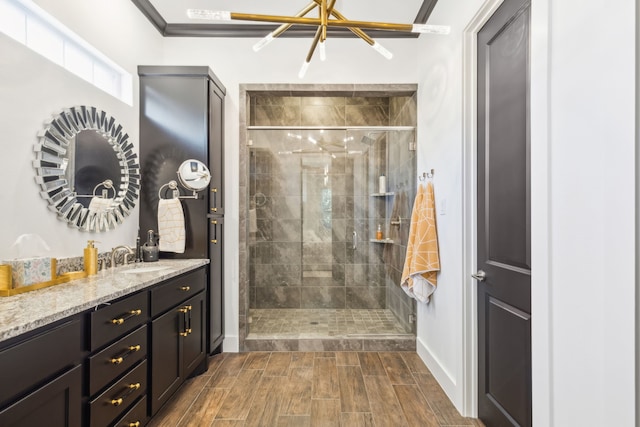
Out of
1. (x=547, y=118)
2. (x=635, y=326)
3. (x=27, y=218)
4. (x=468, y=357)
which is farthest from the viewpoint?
(x=468, y=357)

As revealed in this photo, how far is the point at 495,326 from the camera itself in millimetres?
1769

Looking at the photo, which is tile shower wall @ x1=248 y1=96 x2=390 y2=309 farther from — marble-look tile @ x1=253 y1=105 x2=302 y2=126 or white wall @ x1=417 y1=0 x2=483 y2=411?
white wall @ x1=417 y1=0 x2=483 y2=411

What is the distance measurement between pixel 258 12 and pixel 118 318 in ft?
8.29

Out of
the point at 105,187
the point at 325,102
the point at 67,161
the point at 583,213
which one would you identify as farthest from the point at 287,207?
the point at 583,213

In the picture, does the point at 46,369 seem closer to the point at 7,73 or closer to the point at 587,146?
the point at 7,73

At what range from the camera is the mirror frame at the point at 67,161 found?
5.60 ft

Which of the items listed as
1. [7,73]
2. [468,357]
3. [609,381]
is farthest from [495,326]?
[7,73]

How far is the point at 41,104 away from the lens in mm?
1696

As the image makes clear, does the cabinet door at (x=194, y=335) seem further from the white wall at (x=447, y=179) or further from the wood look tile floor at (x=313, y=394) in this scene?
the white wall at (x=447, y=179)

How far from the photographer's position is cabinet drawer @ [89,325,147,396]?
1336 mm

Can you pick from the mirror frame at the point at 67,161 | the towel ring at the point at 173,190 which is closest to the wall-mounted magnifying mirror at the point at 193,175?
the towel ring at the point at 173,190

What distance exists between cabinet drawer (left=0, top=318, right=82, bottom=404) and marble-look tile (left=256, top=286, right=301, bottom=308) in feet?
8.53

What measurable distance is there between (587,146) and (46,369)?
6.48 ft

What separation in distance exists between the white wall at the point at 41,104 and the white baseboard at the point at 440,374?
250cm
